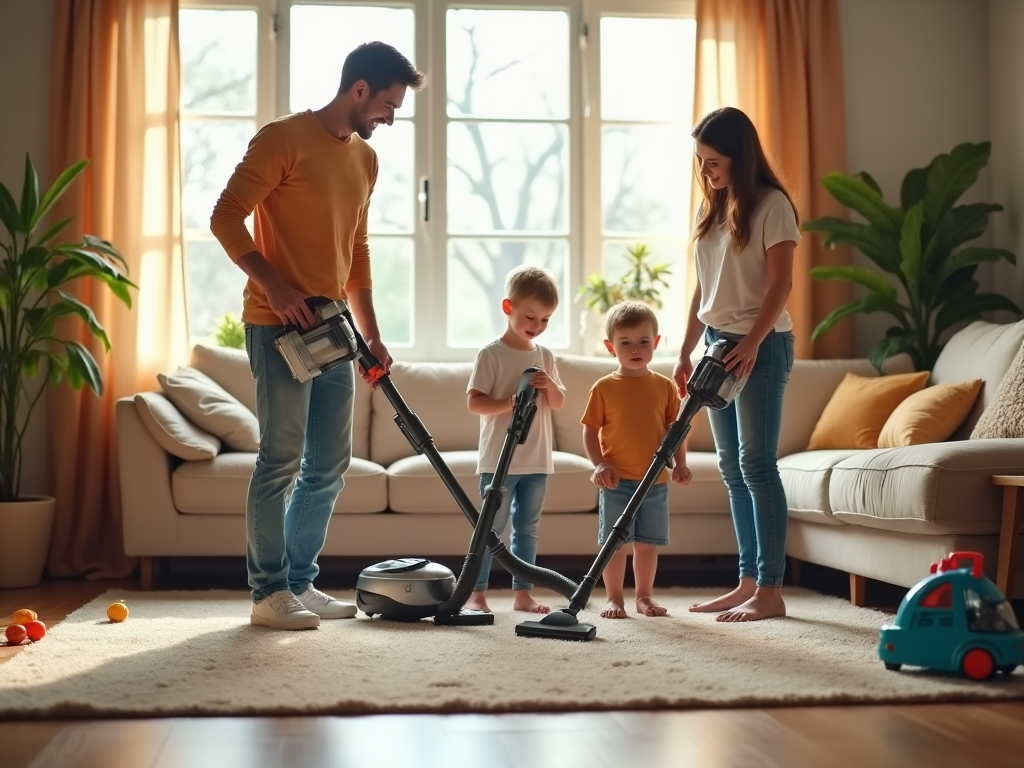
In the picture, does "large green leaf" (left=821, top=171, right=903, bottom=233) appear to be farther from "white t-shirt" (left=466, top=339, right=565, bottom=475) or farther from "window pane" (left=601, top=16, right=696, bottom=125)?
"white t-shirt" (left=466, top=339, right=565, bottom=475)

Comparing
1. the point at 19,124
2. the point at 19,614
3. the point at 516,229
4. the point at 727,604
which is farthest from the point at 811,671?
the point at 19,124

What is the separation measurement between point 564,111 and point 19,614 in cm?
310

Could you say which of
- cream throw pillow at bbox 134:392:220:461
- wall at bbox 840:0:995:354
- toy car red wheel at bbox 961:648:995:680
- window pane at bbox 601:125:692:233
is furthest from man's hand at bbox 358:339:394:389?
wall at bbox 840:0:995:354

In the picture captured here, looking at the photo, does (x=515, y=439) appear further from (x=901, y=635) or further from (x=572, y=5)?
(x=572, y=5)

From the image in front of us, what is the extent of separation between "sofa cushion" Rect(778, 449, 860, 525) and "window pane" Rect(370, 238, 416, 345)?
1803mm

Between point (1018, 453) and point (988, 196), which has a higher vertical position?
point (988, 196)

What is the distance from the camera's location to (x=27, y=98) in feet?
15.3

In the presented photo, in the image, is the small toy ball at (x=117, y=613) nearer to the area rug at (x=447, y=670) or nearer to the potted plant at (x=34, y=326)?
the area rug at (x=447, y=670)

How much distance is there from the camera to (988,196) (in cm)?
500

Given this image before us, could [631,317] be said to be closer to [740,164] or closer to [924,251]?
[740,164]

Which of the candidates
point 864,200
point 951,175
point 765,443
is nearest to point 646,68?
point 864,200

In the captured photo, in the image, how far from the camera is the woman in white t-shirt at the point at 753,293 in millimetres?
2906

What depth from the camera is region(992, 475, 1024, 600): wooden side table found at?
275cm

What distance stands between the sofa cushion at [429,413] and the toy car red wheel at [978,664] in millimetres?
2401
